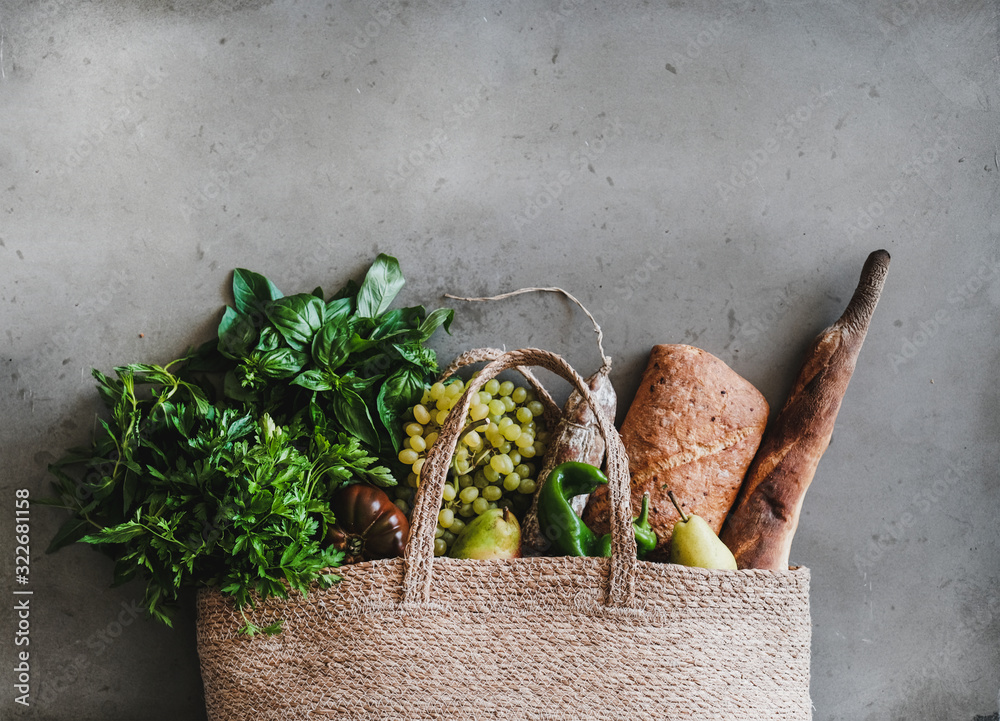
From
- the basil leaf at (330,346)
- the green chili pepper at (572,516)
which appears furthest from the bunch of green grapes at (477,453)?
the basil leaf at (330,346)

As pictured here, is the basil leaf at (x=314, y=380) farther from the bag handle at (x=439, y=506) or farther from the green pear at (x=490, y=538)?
the green pear at (x=490, y=538)

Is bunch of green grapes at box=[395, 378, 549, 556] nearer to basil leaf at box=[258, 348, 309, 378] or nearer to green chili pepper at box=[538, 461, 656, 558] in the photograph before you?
green chili pepper at box=[538, 461, 656, 558]

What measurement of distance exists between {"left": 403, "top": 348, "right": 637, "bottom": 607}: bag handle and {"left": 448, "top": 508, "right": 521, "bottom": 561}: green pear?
0.38 ft

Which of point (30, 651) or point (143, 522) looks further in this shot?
point (30, 651)

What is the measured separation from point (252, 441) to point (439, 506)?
0.49 metres

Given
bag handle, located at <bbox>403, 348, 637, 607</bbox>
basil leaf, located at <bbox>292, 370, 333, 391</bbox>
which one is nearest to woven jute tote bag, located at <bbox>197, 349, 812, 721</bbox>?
bag handle, located at <bbox>403, 348, 637, 607</bbox>

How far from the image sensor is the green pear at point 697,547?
1443 millimetres

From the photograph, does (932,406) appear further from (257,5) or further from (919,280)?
(257,5)

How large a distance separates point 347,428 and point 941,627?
173 cm

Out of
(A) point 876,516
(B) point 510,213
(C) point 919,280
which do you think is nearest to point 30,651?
(B) point 510,213

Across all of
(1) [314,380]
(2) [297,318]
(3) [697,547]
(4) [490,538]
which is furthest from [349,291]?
(3) [697,547]

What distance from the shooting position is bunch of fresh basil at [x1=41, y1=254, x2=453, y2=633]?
4.38 ft

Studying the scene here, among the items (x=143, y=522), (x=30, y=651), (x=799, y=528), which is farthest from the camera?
(x=799, y=528)

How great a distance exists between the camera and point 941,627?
1.79 metres
